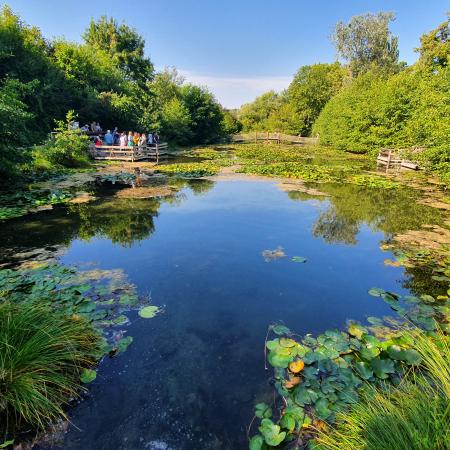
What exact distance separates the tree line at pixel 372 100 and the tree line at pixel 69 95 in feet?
43.8

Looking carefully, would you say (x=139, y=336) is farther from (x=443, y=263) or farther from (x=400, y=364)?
(x=443, y=263)

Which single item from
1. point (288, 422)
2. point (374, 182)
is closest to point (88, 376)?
point (288, 422)

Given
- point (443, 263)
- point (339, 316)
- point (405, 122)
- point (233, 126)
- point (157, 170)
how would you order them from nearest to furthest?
point (339, 316) < point (443, 263) < point (157, 170) < point (405, 122) < point (233, 126)

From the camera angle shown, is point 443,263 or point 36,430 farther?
point 443,263

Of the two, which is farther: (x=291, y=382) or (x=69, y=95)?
(x=69, y=95)

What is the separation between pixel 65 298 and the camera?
3.96 meters

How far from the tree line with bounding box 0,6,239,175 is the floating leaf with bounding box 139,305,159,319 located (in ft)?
22.7

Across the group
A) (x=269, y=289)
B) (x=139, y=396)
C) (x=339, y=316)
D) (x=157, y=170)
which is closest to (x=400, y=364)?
(x=339, y=316)

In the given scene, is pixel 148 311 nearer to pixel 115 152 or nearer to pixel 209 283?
pixel 209 283

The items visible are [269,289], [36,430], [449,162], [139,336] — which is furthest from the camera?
[449,162]

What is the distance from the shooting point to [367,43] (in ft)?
137

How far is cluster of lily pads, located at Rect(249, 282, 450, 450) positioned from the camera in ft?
7.75

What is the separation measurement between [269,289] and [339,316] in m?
→ 1.07

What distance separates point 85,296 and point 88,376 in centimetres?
153
